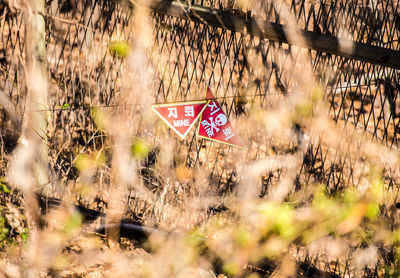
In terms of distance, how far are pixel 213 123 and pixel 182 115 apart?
0.74 ft

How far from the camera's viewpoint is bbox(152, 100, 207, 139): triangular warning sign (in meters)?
2.40

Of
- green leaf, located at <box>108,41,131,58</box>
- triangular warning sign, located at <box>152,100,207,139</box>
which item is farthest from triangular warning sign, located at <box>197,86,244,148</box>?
green leaf, located at <box>108,41,131,58</box>

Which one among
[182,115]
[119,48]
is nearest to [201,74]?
[182,115]

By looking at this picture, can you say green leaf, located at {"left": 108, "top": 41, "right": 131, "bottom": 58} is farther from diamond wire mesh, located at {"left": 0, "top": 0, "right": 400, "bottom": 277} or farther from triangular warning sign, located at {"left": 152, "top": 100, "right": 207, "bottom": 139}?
triangular warning sign, located at {"left": 152, "top": 100, "right": 207, "bottom": 139}

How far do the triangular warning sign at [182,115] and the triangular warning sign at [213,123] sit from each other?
0.05 meters

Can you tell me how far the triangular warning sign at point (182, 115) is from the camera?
7.88ft

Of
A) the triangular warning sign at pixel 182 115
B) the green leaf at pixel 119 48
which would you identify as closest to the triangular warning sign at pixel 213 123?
the triangular warning sign at pixel 182 115

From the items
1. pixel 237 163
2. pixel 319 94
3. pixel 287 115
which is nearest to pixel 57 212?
pixel 237 163

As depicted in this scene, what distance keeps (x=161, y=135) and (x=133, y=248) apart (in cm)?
85

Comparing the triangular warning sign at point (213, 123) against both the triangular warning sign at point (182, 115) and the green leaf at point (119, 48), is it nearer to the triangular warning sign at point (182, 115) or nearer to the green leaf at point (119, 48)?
the triangular warning sign at point (182, 115)

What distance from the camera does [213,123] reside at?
2.45 m

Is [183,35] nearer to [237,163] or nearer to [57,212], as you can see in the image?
[237,163]

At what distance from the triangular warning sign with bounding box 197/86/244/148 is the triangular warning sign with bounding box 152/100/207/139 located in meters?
0.05

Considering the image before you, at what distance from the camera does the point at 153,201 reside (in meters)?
2.64
